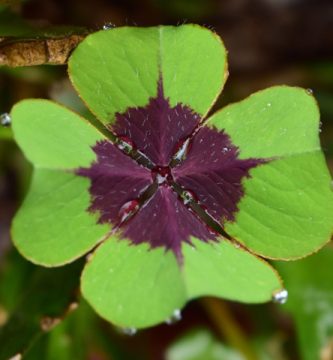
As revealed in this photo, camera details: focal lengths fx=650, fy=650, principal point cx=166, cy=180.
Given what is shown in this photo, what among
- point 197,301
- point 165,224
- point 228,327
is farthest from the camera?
point 197,301

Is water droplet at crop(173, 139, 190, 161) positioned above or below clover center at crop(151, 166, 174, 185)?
above

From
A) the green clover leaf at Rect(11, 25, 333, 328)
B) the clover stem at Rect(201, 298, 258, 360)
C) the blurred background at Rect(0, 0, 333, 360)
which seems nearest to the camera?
the green clover leaf at Rect(11, 25, 333, 328)

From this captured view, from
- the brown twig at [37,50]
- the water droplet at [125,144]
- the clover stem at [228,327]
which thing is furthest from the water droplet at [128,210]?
the clover stem at [228,327]

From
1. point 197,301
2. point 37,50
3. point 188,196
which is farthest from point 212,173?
point 197,301

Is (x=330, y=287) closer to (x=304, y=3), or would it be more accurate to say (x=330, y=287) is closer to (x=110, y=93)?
(x=110, y=93)

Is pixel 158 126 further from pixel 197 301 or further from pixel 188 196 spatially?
pixel 197 301

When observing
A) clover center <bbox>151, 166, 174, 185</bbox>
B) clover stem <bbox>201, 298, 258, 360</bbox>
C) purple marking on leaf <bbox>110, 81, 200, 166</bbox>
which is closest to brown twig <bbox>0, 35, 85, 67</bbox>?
purple marking on leaf <bbox>110, 81, 200, 166</bbox>

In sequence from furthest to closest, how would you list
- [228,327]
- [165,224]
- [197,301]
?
[197,301]
[228,327]
[165,224]

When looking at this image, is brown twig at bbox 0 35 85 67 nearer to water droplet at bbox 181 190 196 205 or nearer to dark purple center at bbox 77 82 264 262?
dark purple center at bbox 77 82 264 262
